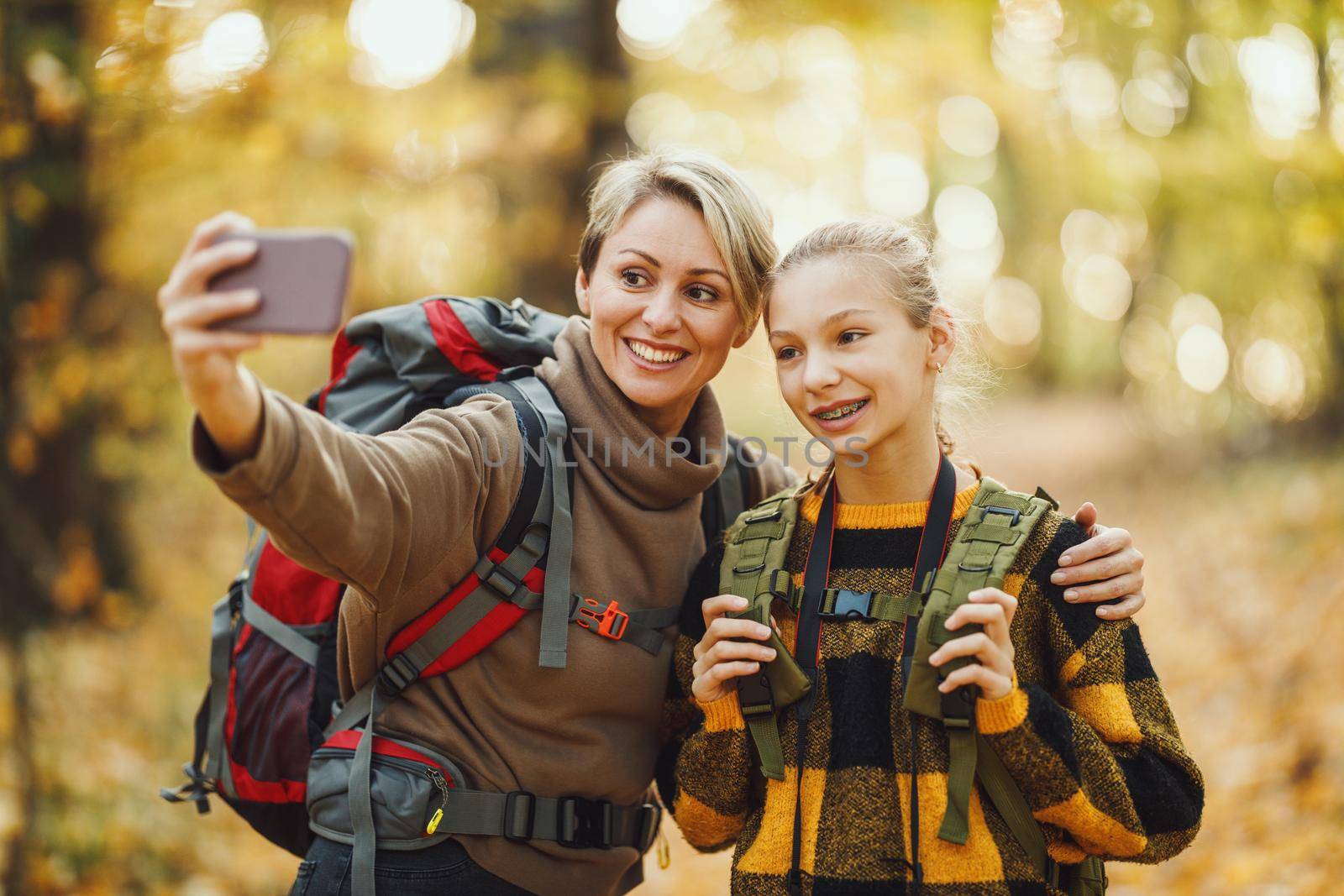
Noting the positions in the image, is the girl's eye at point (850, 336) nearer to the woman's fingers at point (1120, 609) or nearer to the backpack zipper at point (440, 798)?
the woman's fingers at point (1120, 609)

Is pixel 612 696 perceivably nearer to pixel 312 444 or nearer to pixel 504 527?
pixel 504 527

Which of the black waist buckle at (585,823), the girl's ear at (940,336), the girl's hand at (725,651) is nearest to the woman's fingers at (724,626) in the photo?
the girl's hand at (725,651)

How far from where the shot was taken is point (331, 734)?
93.6 inches

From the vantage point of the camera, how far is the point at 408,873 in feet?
7.49

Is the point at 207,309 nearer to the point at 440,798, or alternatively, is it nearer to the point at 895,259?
the point at 440,798

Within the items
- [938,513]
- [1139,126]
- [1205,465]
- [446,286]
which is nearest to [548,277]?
[446,286]

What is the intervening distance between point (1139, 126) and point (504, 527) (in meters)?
12.7

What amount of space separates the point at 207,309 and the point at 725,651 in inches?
47.2

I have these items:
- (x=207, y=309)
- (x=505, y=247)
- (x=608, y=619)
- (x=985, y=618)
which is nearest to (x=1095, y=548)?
(x=985, y=618)

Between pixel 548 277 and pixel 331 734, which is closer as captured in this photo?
pixel 331 734

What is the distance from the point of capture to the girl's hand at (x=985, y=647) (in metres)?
1.93

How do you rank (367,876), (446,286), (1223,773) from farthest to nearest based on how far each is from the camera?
(446,286) → (1223,773) → (367,876)

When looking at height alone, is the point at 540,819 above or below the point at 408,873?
above

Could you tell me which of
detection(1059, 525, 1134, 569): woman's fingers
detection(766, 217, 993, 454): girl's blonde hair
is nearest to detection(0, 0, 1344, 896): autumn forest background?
detection(766, 217, 993, 454): girl's blonde hair
